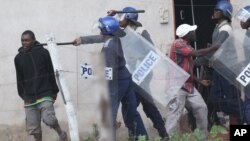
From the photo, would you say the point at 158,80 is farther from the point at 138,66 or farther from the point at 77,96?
the point at 77,96

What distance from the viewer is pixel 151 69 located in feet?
33.3

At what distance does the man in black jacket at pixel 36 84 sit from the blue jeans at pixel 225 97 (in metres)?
1.97

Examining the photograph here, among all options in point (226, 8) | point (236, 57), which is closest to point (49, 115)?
point (236, 57)

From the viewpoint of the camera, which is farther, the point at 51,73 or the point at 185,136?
the point at 51,73

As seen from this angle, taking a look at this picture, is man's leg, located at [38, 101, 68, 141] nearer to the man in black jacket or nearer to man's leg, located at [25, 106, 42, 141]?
the man in black jacket

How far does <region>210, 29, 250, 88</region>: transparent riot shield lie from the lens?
33.7 ft

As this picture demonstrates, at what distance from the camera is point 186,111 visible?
1152cm

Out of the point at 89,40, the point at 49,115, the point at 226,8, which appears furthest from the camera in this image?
the point at 226,8

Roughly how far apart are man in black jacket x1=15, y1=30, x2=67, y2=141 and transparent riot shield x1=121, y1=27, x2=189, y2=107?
1053 millimetres

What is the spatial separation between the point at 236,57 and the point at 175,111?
1.04 m

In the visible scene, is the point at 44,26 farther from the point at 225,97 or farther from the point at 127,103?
the point at 225,97

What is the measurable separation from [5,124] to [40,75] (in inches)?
50.9

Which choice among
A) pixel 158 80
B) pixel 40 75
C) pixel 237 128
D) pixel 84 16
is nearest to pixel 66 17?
pixel 84 16

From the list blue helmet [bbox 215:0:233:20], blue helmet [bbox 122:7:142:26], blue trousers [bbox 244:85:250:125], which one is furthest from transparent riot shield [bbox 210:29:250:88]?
blue helmet [bbox 122:7:142:26]
